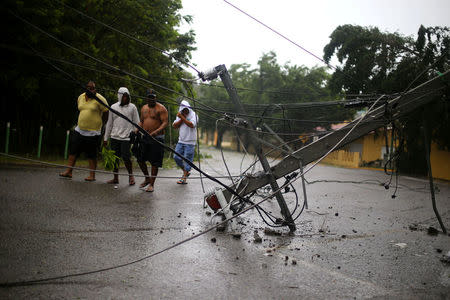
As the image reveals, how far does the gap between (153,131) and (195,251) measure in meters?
4.03

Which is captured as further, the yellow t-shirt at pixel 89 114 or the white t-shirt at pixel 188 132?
the white t-shirt at pixel 188 132

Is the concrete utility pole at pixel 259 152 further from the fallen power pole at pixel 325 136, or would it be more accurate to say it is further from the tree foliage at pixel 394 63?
the tree foliage at pixel 394 63

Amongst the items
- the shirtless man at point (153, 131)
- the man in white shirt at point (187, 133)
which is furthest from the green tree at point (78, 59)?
the shirtless man at point (153, 131)

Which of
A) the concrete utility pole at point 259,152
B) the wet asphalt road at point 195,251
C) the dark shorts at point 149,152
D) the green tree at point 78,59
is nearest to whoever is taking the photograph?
the wet asphalt road at point 195,251

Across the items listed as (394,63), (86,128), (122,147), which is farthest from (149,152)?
(394,63)

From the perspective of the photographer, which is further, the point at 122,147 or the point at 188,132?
the point at 188,132

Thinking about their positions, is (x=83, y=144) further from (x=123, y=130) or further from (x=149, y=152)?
(x=149, y=152)

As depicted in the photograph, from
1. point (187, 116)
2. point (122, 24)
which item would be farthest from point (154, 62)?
point (187, 116)

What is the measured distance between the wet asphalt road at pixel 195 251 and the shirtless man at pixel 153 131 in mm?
769

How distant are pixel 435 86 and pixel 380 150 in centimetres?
2550

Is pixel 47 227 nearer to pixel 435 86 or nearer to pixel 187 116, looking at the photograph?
pixel 187 116

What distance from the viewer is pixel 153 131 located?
740 cm

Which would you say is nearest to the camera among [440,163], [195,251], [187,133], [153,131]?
[195,251]

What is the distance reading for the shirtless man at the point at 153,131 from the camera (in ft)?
23.5
